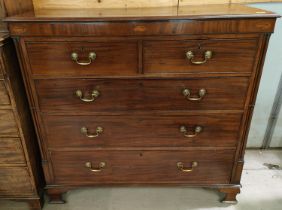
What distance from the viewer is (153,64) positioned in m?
1.10

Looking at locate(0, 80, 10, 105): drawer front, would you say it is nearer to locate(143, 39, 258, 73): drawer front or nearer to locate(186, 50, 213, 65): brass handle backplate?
locate(143, 39, 258, 73): drawer front

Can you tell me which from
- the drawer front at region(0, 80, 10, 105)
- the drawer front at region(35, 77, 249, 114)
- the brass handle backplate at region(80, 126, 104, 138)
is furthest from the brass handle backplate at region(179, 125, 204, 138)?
the drawer front at region(0, 80, 10, 105)

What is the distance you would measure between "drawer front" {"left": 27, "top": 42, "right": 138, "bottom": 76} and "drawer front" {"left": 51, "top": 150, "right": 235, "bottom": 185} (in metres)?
0.45

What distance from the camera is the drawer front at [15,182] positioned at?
1320mm

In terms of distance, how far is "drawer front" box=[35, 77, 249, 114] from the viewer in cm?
115

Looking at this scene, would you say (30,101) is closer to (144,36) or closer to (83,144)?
(83,144)

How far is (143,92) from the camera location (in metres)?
1.17

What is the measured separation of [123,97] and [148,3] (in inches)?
23.5

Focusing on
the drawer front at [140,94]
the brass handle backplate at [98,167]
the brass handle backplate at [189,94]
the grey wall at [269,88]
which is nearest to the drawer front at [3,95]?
the drawer front at [140,94]

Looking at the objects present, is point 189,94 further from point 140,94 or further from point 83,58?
point 83,58

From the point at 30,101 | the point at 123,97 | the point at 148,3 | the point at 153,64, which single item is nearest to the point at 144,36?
the point at 153,64

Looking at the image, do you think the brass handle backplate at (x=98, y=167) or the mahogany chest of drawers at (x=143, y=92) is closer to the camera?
the mahogany chest of drawers at (x=143, y=92)

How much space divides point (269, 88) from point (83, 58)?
1262mm

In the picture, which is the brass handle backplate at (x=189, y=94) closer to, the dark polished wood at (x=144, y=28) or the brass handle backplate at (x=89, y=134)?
the dark polished wood at (x=144, y=28)
